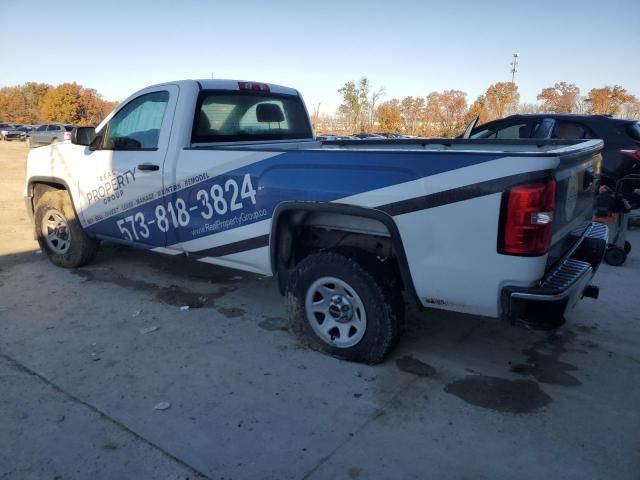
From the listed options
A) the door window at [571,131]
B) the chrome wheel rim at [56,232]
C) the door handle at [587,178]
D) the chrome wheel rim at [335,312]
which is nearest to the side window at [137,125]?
the chrome wheel rim at [56,232]

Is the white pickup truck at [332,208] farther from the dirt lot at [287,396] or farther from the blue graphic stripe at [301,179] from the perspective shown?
the dirt lot at [287,396]

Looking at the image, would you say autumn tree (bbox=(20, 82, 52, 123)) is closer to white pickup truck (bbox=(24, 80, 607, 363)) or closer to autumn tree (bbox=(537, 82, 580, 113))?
autumn tree (bbox=(537, 82, 580, 113))

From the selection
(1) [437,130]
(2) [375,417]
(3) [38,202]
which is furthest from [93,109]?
(2) [375,417]

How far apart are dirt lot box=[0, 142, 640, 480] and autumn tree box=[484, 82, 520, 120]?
33516 millimetres

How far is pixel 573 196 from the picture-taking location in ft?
10.6

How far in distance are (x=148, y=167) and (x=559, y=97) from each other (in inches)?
1674

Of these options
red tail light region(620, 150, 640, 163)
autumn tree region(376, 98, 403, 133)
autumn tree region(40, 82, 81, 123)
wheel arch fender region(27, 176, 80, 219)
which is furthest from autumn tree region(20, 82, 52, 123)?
red tail light region(620, 150, 640, 163)

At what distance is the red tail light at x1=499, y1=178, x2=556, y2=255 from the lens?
8.53 ft

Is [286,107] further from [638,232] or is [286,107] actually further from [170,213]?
[638,232]

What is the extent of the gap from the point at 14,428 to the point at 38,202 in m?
3.49

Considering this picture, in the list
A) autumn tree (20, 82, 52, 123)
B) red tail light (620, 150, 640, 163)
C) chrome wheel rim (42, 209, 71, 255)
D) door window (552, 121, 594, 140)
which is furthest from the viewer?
autumn tree (20, 82, 52, 123)

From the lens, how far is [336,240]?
3.74m

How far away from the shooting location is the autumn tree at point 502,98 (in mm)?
35375

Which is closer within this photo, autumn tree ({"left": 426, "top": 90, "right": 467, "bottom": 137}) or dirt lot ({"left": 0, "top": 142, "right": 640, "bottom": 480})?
dirt lot ({"left": 0, "top": 142, "right": 640, "bottom": 480})
